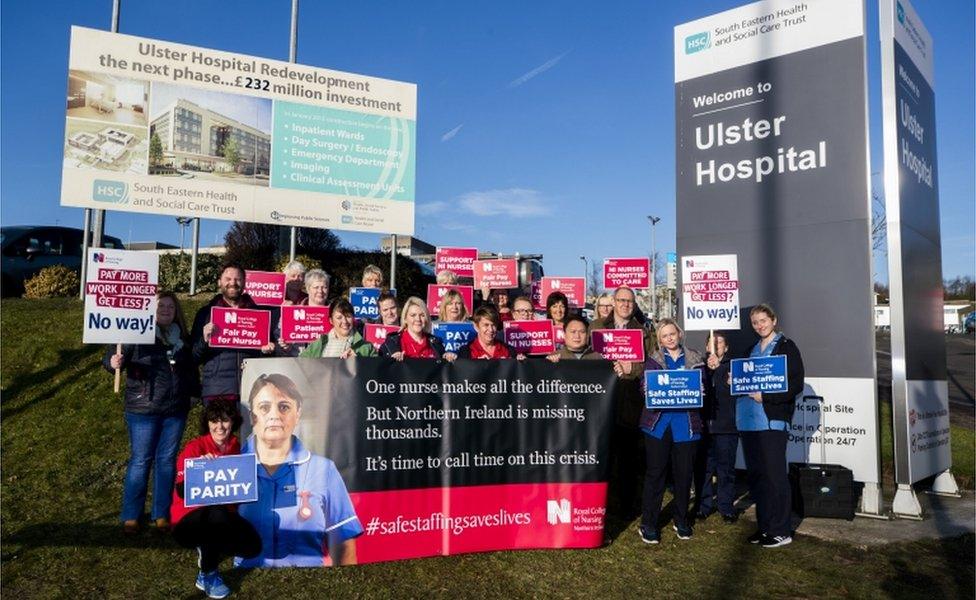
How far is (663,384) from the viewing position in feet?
19.8

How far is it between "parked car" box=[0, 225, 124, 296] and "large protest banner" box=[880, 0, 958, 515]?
46.1 feet

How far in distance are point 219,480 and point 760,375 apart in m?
4.50

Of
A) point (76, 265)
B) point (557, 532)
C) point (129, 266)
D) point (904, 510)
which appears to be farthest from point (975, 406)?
point (76, 265)

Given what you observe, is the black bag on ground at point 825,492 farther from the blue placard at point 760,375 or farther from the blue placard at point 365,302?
the blue placard at point 365,302

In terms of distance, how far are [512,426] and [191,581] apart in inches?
100

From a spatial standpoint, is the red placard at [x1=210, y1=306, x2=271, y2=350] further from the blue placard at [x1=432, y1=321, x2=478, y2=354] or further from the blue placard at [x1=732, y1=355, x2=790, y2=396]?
the blue placard at [x1=732, y1=355, x2=790, y2=396]

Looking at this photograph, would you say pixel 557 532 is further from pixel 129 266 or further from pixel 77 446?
pixel 77 446

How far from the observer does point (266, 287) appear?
27.5 feet

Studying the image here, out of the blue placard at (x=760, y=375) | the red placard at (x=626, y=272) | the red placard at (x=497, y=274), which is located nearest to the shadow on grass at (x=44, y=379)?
the red placard at (x=497, y=274)

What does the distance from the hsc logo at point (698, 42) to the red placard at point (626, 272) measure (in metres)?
2.73

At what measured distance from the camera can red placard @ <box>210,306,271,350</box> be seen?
5.88 meters

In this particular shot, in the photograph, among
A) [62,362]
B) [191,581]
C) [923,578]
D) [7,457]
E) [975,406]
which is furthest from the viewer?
[975,406]

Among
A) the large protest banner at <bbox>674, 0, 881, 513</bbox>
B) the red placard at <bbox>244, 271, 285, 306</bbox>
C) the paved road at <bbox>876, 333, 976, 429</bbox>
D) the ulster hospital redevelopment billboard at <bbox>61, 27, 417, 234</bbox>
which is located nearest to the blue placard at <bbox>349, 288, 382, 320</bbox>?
the red placard at <bbox>244, 271, 285, 306</bbox>

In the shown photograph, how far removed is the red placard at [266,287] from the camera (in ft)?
27.3
